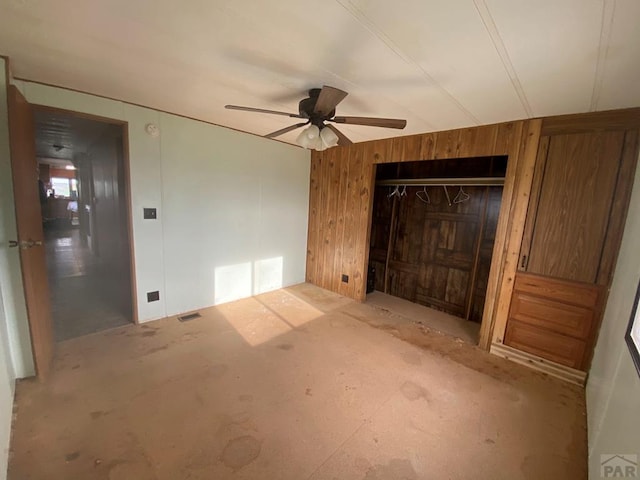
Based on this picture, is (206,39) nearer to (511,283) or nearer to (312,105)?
(312,105)

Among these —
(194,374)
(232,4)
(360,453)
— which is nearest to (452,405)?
(360,453)

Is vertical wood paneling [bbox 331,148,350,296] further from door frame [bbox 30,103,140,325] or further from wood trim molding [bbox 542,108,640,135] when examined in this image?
door frame [bbox 30,103,140,325]

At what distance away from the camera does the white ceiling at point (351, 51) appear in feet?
3.79

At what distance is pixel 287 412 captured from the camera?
177 cm

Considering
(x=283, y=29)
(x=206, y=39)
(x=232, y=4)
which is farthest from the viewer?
(x=206, y=39)

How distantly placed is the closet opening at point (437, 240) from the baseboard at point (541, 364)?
0.90ft

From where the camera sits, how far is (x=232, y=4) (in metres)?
1.16

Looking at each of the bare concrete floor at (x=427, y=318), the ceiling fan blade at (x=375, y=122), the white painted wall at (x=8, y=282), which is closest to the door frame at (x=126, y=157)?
the white painted wall at (x=8, y=282)

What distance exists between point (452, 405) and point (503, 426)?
0.99 feet

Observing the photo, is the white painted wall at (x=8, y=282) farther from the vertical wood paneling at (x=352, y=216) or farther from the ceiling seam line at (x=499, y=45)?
the vertical wood paneling at (x=352, y=216)

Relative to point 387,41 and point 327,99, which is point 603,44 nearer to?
point 387,41

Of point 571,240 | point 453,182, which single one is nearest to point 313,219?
point 453,182

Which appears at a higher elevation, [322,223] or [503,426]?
[322,223]

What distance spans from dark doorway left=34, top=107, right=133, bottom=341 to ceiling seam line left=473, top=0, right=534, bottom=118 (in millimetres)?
2938
